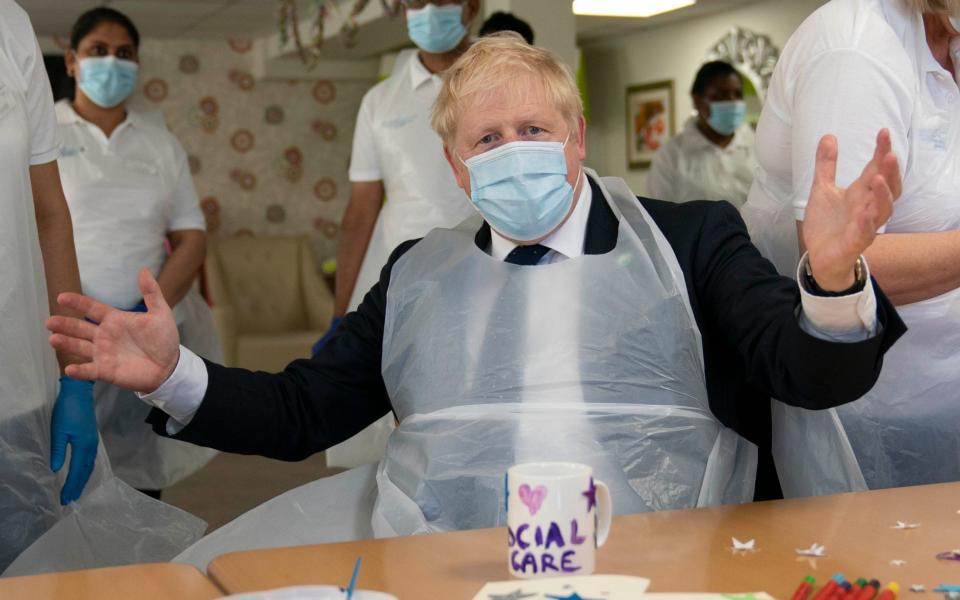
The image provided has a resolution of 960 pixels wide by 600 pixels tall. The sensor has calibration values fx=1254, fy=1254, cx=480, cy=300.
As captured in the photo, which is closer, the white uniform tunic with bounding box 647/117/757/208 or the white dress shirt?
the white dress shirt

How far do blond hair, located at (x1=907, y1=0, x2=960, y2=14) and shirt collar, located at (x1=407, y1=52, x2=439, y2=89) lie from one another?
182cm

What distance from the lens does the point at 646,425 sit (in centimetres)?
156

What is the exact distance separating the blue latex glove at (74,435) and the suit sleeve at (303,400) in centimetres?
41

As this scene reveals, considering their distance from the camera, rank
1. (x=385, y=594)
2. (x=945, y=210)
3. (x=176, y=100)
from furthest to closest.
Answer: (x=176, y=100)
(x=945, y=210)
(x=385, y=594)

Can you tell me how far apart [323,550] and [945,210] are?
95 cm

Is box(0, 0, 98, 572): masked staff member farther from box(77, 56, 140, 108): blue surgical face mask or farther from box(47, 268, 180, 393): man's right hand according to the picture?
box(77, 56, 140, 108): blue surgical face mask

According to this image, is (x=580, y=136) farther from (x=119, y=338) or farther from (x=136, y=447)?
(x=136, y=447)

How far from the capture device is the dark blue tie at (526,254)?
1694 millimetres

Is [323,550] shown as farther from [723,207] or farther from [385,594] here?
[723,207]

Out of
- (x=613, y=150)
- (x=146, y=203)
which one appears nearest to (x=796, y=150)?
(x=146, y=203)

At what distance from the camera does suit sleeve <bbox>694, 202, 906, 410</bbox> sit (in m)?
1.31

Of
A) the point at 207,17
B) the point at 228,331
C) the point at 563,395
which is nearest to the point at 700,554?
the point at 563,395

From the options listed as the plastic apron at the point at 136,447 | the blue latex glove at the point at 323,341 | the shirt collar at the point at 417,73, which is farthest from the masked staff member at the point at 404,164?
the plastic apron at the point at 136,447

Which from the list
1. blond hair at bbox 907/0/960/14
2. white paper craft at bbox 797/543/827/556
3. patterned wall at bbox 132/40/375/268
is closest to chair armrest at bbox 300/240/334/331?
patterned wall at bbox 132/40/375/268
